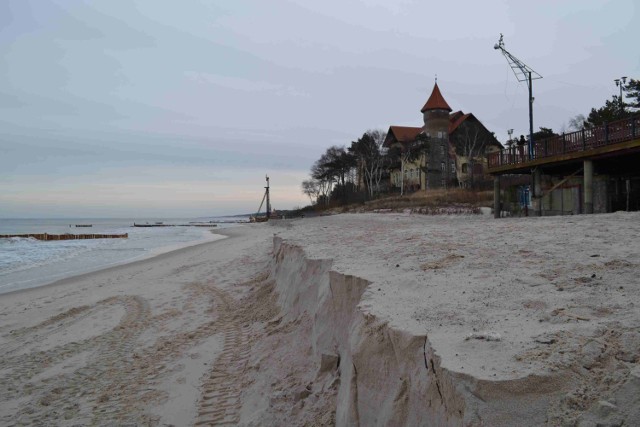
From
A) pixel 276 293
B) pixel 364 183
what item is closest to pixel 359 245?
pixel 276 293

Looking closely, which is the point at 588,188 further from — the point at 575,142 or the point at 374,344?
the point at 374,344

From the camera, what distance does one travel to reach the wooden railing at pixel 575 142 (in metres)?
13.4

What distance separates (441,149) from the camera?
60.0 m

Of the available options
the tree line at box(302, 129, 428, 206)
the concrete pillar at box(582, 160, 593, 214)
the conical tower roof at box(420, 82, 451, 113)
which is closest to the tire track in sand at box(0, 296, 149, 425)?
the concrete pillar at box(582, 160, 593, 214)

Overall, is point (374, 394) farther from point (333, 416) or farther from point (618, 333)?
point (618, 333)

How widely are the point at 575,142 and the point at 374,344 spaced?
15.6 meters

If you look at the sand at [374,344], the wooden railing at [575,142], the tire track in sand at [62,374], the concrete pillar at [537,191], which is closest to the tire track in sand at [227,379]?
the sand at [374,344]

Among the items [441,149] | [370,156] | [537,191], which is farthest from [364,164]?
[537,191]

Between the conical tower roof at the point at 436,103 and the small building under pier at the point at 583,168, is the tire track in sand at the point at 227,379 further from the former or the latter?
the conical tower roof at the point at 436,103

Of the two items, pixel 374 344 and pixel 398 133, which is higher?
pixel 398 133

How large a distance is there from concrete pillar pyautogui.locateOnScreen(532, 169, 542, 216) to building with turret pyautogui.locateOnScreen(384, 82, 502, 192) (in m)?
39.1

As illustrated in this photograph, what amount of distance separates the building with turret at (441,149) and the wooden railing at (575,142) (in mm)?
37983

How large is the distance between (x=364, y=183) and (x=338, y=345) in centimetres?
6516

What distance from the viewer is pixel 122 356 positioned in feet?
21.0
